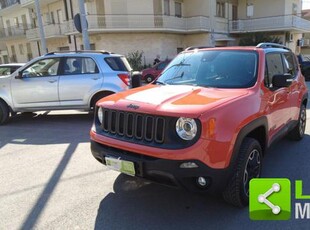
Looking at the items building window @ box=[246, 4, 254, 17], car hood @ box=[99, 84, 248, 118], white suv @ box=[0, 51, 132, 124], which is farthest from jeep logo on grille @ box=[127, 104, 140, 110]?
building window @ box=[246, 4, 254, 17]

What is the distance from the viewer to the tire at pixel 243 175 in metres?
2.93

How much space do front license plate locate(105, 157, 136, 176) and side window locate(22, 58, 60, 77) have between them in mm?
4865

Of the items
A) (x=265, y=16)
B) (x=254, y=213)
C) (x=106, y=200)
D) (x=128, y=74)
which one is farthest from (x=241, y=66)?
(x=265, y=16)

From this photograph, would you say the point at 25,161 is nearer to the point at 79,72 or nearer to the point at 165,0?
the point at 79,72

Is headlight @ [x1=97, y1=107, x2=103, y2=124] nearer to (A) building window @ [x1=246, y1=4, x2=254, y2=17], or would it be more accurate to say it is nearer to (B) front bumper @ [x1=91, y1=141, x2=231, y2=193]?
(B) front bumper @ [x1=91, y1=141, x2=231, y2=193]

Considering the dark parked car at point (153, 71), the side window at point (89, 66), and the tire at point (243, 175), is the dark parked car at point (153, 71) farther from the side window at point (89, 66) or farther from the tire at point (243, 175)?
the tire at point (243, 175)

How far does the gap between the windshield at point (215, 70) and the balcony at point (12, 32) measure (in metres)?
30.4

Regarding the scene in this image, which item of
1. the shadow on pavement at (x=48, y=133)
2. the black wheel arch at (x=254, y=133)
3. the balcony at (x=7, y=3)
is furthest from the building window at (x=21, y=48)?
the black wheel arch at (x=254, y=133)

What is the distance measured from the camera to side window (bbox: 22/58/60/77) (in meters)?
7.30

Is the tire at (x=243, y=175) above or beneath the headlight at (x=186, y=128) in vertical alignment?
beneath

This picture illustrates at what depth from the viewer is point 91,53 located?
7.32 meters

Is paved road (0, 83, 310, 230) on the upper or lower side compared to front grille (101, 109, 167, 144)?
lower

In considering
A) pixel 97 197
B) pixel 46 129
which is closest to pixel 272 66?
pixel 97 197

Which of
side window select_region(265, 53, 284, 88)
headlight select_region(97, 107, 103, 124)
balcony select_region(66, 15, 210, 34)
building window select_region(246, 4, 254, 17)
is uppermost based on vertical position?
building window select_region(246, 4, 254, 17)
